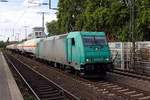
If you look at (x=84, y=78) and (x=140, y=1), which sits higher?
(x=140, y=1)

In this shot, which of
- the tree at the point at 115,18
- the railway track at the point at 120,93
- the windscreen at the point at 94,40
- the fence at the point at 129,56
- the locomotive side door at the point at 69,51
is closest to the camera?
the railway track at the point at 120,93

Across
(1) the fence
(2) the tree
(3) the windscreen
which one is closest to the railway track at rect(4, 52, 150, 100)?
(3) the windscreen

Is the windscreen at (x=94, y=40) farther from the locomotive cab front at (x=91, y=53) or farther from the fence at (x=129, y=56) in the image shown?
the fence at (x=129, y=56)

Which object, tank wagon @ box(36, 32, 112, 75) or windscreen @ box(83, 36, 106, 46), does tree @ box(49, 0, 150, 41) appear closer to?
tank wagon @ box(36, 32, 112, 75)

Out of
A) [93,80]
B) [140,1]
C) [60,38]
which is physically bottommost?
[93,80]

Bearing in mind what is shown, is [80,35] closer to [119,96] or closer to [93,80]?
[93,80]

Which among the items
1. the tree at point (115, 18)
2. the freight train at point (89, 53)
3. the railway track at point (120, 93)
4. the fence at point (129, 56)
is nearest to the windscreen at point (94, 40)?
the freight train at point (89, 53)

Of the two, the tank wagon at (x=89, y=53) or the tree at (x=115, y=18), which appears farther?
the tree at (x=115, y=18)

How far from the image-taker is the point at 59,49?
30.1m

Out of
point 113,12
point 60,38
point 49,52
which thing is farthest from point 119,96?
point 113,12

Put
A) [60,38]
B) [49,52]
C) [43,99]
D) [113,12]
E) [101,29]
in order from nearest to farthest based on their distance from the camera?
1. [43,99]
2. [60,38]
3. [49,52]
4. [113,12]
5. [101,29]

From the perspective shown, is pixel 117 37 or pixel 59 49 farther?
pixel 117 37

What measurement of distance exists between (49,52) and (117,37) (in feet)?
55.5

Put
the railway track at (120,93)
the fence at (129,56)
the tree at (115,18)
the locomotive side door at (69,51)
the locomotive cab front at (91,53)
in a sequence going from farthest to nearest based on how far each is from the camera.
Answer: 1. the tree at (115,18)
2. the fence at (129,56)
3. the locomotive side door at (69,51)
4. the locomotive cab front at (91,53)
5. the railway track at (120,93)
